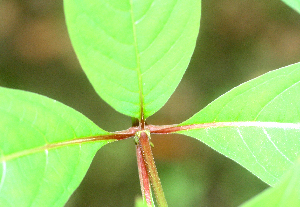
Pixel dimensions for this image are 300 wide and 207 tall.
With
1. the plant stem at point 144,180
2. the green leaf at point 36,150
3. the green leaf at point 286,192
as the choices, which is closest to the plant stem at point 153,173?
the plant stem at point 144,180

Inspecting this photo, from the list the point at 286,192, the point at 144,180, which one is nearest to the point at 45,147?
the point at 144,180

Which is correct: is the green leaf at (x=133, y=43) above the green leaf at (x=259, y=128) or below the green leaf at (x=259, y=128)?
above

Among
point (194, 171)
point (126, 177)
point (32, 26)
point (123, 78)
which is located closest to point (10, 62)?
point (32, 26)

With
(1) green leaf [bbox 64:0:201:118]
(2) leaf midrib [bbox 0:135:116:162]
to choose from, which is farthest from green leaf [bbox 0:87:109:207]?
(1) green leaf [bbox 64:0:201:118]

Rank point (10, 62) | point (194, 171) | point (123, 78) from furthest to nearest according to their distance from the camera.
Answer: point (194, 171)
point (10, 62)
point (123, 78)

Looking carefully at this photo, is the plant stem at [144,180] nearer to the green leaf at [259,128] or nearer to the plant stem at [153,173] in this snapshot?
the plant stem at [153,173]

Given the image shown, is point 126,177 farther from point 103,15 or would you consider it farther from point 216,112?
point 103,15

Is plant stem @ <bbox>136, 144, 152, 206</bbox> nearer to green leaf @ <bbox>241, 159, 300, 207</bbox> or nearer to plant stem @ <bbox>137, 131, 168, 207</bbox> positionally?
plant stem @ <bbox>137, 131, 168, 207</bbox>
